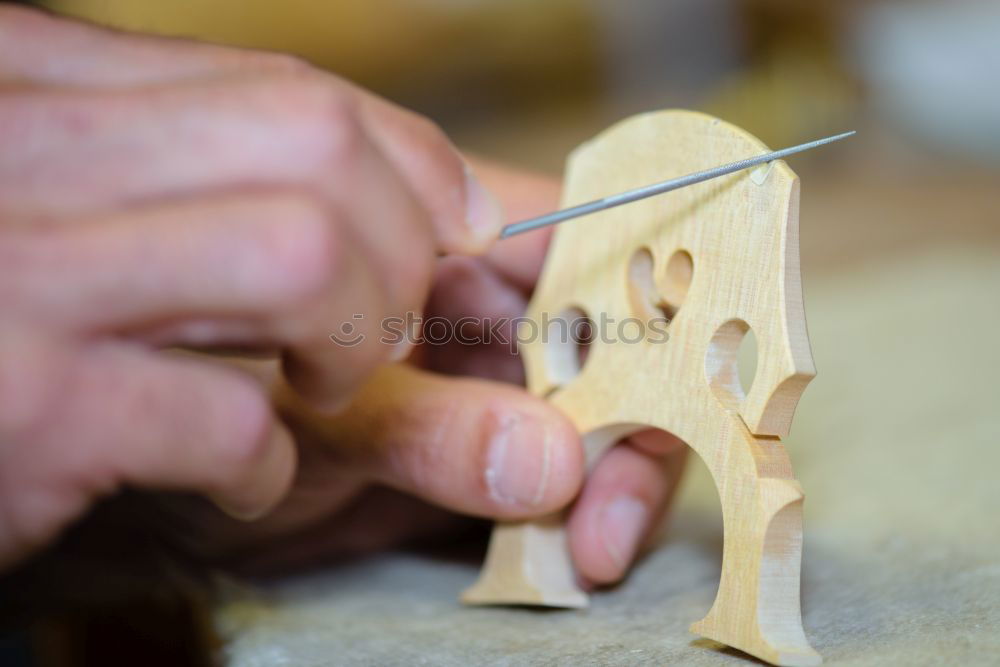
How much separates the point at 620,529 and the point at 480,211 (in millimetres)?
268

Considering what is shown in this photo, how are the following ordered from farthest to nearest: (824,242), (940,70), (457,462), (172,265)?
(940,70)
(824,242)
(457,462)
(172,265)

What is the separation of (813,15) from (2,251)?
3.63m

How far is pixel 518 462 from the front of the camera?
2.19 feet

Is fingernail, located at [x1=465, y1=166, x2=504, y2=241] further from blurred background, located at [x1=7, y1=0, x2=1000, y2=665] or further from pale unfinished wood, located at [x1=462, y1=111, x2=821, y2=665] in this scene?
blurred background, located at [x1=7, y1=0, x2=1000, y2=665]

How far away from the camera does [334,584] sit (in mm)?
835

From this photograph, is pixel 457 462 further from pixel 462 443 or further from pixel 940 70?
pixel 940 70

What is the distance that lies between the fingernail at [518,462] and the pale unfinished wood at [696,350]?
0.05 metres

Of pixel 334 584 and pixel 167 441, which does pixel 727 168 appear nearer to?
pixel 167 441

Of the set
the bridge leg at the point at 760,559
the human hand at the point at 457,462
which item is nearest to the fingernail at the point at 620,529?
the human hand at the point at 457,462

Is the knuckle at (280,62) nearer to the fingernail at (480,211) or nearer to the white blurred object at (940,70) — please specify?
the fingernail at (480,211)

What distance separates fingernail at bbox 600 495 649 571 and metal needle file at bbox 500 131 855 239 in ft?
0.70

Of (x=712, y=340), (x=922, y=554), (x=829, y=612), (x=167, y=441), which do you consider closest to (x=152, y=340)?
(x=167, y=441)

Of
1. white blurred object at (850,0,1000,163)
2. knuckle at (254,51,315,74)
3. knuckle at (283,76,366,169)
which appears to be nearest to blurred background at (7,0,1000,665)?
white blurred object at (850,0,1000,163)

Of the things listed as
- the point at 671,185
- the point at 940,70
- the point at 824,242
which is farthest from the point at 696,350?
the point at 940,70
